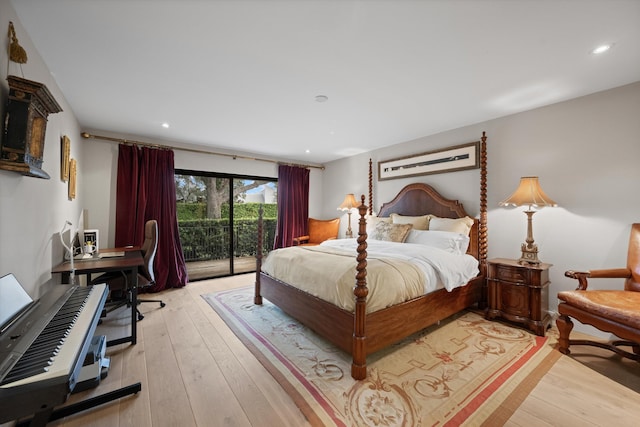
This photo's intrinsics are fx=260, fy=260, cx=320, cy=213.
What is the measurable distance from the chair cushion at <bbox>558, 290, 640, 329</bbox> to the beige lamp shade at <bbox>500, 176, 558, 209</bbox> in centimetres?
89

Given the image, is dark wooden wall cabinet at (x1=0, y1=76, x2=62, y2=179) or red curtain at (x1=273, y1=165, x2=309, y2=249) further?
red curtain at (x1=273, y1=165, x2=309, y2=249)

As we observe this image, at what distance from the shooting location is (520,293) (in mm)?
2682

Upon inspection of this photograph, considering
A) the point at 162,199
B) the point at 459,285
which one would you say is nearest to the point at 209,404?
the point at 459,285

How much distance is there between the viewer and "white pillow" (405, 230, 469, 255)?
→ 3.10m

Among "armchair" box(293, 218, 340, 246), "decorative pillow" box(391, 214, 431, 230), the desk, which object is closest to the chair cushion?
"decorative pillow" box(391, 214, 431, 230)

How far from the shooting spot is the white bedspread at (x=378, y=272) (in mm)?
2102

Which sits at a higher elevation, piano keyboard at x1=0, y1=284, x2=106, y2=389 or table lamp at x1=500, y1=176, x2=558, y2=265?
table lamp at x1=500, y1=176, x2=558, y2=265

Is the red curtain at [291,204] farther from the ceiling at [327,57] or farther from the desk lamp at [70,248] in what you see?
the desk lamp at [70,248]

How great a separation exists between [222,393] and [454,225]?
9.87ft

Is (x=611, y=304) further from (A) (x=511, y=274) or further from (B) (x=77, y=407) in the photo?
(B) (x=77, y=407)

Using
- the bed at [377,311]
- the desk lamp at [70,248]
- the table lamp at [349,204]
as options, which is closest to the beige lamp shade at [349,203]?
the table lamp at [349,204]

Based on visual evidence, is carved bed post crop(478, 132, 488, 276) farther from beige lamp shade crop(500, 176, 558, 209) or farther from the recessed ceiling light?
the recessed ceiling light

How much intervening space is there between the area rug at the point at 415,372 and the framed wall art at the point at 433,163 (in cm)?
199

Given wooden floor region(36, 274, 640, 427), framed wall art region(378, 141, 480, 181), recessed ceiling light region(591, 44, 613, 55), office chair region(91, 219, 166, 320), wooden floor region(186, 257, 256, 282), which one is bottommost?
wooden floor region(36, 274, 640, 427)
